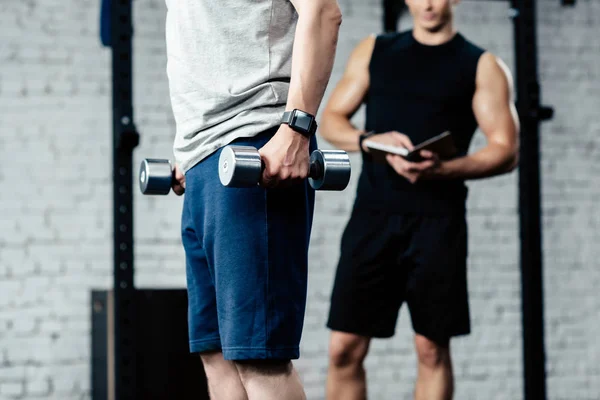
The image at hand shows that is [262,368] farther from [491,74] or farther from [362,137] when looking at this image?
[491,74]

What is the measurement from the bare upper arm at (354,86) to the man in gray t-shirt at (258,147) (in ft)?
4.05

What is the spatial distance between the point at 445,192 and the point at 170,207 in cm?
163

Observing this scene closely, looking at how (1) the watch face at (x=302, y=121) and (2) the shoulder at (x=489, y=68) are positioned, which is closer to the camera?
(1) the watch face at (x=302, y=121)

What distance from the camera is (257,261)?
4.39ft

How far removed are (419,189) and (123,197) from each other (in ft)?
3.07

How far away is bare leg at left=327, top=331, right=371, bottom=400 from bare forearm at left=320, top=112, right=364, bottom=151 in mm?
558

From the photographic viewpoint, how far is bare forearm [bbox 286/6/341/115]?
133 cm

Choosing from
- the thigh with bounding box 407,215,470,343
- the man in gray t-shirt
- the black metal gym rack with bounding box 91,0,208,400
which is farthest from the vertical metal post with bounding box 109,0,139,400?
the man in gray t-shirt

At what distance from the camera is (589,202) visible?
426 centimetres

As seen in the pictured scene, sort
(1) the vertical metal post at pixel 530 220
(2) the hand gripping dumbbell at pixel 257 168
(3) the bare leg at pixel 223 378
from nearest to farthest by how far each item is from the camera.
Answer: (2) the hand gripping dumbbell at pixel 257 168 → (3) the bare leg at pixel 223 378 → (1) the vertical metal post at pixel 530 220

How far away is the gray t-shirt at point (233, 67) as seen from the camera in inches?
54.4

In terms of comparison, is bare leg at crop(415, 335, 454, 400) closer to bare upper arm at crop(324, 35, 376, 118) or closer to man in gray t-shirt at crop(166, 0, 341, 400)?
bare upper arm at crop(324, 35, 376, 118)

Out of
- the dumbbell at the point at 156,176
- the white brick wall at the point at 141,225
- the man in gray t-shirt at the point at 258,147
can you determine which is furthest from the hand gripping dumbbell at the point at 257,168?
the white brick wall at the point at 141,225

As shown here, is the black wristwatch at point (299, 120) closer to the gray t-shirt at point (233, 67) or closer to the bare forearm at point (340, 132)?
the gray t-shirt at point (233, 67)
